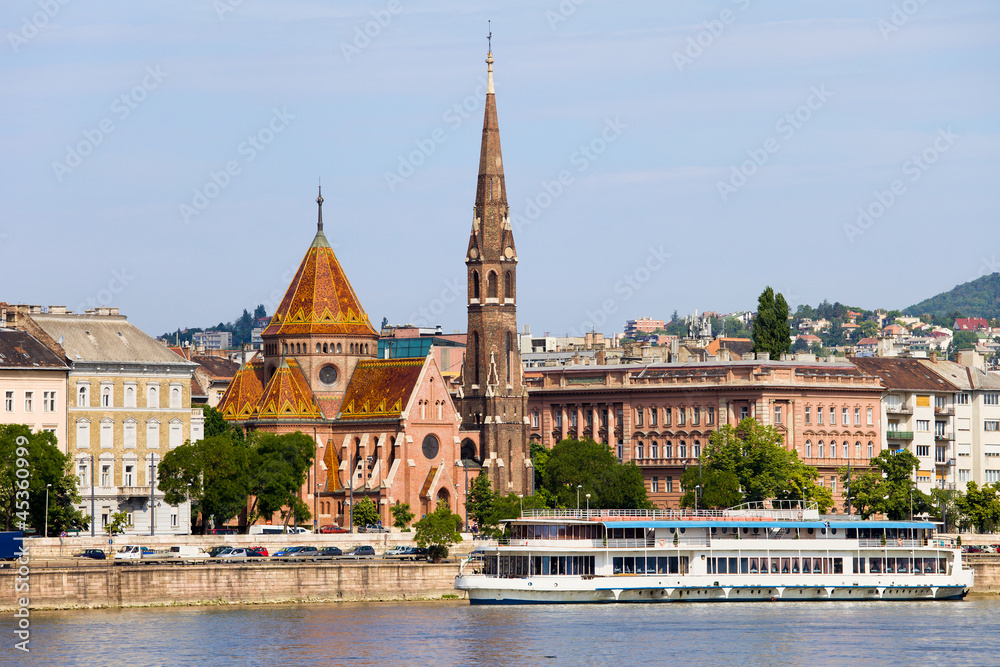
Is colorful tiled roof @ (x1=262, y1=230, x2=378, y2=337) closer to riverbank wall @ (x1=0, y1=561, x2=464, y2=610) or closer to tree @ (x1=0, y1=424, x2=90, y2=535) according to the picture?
tree @ (x1=0, y1=424, x2=90, y2=535)

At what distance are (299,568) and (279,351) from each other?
59410 millimetres

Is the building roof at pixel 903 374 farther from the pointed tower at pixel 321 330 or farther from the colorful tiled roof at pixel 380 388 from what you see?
the pointed tower at pixel 321 330

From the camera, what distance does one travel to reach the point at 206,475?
441 feet

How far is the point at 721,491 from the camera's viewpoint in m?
148

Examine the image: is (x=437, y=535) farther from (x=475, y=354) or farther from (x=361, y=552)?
(x=475, y=354)

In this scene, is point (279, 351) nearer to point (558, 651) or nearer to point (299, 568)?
point (299, 568)

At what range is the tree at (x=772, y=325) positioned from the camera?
180 m

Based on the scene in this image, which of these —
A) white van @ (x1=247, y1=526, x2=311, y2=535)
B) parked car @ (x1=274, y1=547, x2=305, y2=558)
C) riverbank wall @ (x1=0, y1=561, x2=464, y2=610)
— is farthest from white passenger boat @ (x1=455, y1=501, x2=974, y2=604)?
white van @ (x1=247, y1=526, x2=311, y2=535)

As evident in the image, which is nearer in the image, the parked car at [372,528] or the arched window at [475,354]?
the parked car at [372,528]

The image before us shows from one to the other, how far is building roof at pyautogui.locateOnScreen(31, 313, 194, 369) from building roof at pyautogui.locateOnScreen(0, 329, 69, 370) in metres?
1.22

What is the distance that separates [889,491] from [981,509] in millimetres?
6843

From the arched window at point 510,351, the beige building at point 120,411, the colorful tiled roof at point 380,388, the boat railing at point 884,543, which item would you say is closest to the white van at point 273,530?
the beige building at point 120,411

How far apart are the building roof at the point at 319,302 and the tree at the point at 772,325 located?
3239 centimetres

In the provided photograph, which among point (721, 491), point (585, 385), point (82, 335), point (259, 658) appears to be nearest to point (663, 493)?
point (585, 385)
